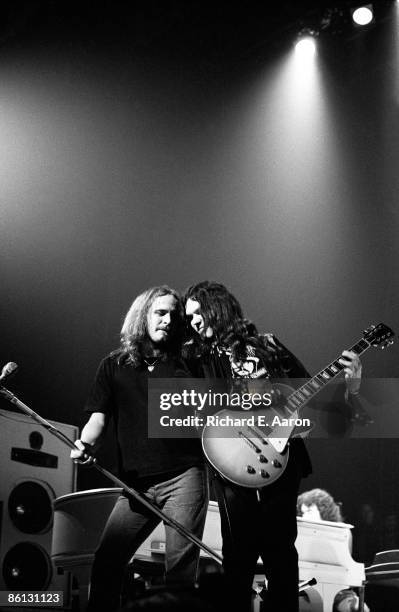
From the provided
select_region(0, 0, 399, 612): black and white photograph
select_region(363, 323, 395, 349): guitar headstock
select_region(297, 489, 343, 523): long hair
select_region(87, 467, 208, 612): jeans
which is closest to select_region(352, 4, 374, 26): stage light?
select_region(0, 0, 399, 612): black and white photograph

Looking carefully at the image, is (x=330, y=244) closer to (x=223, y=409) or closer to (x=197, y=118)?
(x=197, y=118)

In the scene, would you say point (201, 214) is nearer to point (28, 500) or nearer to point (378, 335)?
point (378, 335)

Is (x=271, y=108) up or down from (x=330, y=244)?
up

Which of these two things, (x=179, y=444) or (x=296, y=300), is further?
(x=296, y=300)

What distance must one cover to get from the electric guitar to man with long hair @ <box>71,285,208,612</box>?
0.75ft

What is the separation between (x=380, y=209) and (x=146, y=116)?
214 cm

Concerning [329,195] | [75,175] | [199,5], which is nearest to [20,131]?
[75,175]

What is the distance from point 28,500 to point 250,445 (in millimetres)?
1560

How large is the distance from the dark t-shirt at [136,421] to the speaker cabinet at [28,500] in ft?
2.84

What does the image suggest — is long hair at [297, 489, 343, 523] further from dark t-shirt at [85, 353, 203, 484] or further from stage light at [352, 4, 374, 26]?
stage light at [352, 4, 374, 26]

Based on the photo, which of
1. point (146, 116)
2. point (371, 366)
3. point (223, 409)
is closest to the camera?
point (223, 409)

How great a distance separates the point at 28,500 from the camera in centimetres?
388

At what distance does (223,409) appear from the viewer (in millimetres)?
3027

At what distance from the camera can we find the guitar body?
9.16ft
